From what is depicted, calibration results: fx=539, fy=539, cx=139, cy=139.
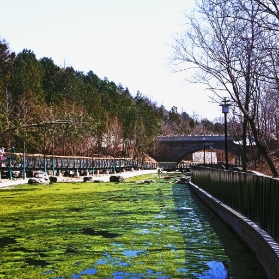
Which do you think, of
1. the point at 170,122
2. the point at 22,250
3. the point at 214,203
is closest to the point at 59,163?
the point at 214,203

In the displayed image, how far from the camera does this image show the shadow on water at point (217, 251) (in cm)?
731

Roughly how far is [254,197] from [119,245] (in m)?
2.48

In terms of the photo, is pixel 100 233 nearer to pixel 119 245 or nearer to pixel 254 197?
pixel 119 245

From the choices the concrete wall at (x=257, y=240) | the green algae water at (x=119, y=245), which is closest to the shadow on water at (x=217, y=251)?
the green algae water at (x=119, y=245)

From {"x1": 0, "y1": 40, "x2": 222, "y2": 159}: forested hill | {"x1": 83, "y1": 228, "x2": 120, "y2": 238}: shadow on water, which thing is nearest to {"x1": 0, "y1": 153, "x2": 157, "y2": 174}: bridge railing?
{"x1": 0, "y1": 40, "x2": 222, "y2": 159}: forested hill

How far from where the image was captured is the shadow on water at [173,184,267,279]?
7.31 m

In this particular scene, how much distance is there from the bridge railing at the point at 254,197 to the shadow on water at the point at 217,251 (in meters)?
Answer: 0.51

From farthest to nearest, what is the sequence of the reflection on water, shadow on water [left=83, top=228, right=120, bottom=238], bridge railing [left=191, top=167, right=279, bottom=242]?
shadow on water [left=83, top=228, right=120, bottom=238] → bridge railing [left=191, top=167, right=279, bottom=242] → the reflection on water

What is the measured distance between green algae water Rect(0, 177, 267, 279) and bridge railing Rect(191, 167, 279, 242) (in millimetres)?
568

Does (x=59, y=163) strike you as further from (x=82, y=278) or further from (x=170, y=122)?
(x=170, y=122)

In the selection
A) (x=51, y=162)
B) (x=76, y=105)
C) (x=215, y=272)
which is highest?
(x=76, y=105)

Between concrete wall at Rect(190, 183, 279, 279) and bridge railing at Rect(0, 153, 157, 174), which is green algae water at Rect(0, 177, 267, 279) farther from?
bridge railing at Rect(0, 153, 157, 174)

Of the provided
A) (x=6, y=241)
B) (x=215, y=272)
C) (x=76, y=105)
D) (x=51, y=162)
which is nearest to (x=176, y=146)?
(x=76, y=105)

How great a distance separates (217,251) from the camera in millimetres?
8953
